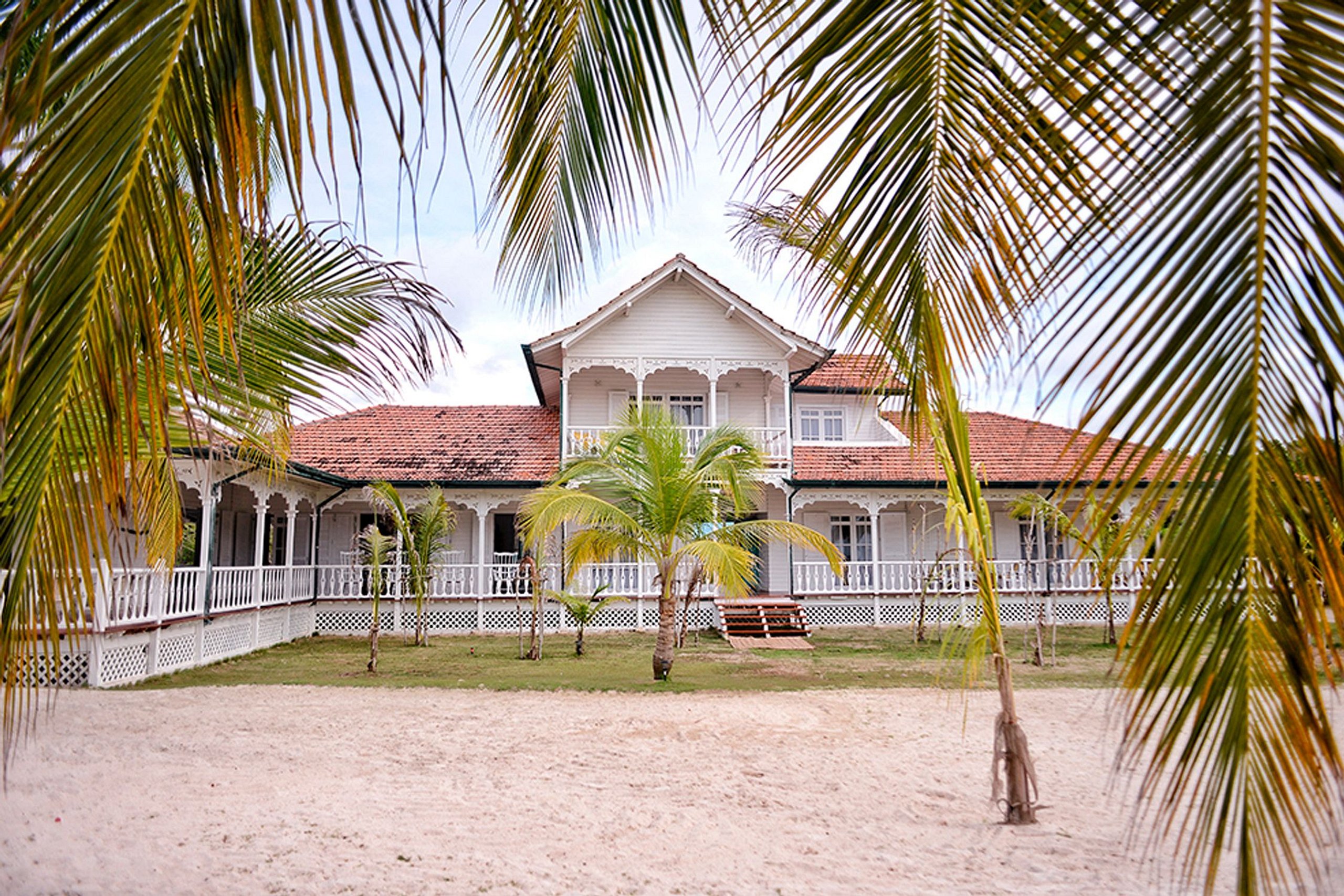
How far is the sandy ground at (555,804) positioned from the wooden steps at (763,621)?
7.39m

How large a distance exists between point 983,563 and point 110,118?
Result: 439cm

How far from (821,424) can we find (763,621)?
6.66 meters

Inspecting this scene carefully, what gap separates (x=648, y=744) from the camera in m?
7.59

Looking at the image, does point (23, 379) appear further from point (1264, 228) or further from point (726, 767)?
point (726, 767)

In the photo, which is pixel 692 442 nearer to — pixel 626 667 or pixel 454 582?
pixel 454 582

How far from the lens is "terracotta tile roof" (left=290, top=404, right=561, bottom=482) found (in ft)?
63.3

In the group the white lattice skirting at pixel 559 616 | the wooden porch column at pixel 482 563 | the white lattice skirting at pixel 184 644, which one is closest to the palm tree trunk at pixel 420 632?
the white lattice skirting at pixel 559 616

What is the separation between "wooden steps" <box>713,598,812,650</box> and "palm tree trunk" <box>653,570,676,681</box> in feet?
16.2

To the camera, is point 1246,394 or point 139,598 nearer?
point 1246,394

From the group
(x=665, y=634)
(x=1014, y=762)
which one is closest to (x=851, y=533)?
(x=665, y=634)

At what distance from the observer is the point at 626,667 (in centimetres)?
1309

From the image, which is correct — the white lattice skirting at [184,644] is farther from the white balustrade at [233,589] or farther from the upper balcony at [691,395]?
the upper balcony at [691,395]

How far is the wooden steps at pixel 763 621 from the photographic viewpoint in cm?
1681

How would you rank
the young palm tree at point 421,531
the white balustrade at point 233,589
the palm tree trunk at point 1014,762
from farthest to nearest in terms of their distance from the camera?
1. the white balustrade at point 233,589
2. the young palm tree at point 421,531
3. the palm tree trunk at point 1014,762
